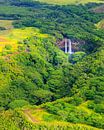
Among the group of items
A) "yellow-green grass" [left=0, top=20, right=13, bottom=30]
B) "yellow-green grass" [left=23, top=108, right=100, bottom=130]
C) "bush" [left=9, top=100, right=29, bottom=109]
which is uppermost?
"yellow-green grass" [left=0, top=20, right=13, bottom=30]

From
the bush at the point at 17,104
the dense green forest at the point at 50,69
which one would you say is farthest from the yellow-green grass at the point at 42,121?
the bush at the point at 17,104

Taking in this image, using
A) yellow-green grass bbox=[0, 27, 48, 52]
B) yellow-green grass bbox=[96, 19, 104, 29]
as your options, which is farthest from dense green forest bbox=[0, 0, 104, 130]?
yellow-green grass bbox=[96, 19, 104, 29]

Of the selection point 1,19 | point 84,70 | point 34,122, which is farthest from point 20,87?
point 1,19

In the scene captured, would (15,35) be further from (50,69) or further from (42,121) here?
(42,121)

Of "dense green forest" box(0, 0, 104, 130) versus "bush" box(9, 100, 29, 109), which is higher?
"dense green forest" box(0, 0, 104, 130)

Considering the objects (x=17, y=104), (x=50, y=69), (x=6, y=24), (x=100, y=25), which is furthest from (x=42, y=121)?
(x=6, y=24)

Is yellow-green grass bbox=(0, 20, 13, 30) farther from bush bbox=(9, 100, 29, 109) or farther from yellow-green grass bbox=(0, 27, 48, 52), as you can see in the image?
bush bbox=(9, 100, 29, 109)

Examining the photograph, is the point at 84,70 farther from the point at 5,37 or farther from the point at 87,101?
the point at 5,37

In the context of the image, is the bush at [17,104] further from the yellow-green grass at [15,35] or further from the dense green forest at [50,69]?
the yellow-green grass at [15,35]
